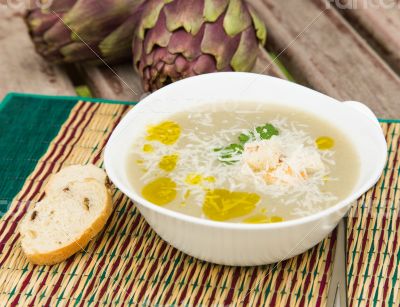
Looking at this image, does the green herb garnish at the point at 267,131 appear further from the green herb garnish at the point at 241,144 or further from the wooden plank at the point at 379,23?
the wooden plank at the point at 379,23

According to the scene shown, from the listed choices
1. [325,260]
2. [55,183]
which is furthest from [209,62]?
[325,260]

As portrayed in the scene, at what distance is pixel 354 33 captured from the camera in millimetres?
2334

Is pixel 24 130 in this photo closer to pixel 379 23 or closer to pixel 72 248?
pixel 72 248

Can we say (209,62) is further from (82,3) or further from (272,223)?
(272,223)

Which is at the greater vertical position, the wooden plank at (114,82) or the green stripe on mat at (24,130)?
the green stripe on mat at (24,130)

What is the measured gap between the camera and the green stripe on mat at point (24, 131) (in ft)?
5.62

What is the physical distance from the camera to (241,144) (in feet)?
4.90

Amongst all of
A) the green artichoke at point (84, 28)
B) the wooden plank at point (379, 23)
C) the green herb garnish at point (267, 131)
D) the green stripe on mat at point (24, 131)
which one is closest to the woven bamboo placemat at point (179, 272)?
the green stripe on mat at point (24, 131)

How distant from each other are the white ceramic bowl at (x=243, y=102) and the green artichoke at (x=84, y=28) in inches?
21.2

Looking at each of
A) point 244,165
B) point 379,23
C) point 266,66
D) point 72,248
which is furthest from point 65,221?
point 379,23

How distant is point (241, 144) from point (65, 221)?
15.9 inches

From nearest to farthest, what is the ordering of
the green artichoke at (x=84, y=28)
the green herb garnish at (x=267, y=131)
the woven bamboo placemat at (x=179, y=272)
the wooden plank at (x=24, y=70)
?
1. the woven bamboo placemat at (x=179, y=272)
2. the green herb garnish at (x=267, y=131)
3. the green artichoke at (x=84, y=28)
4. the wooden plank at (x=24, y=70)

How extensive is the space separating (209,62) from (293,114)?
1.14ft

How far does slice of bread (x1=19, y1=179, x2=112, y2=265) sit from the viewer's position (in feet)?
4.76
